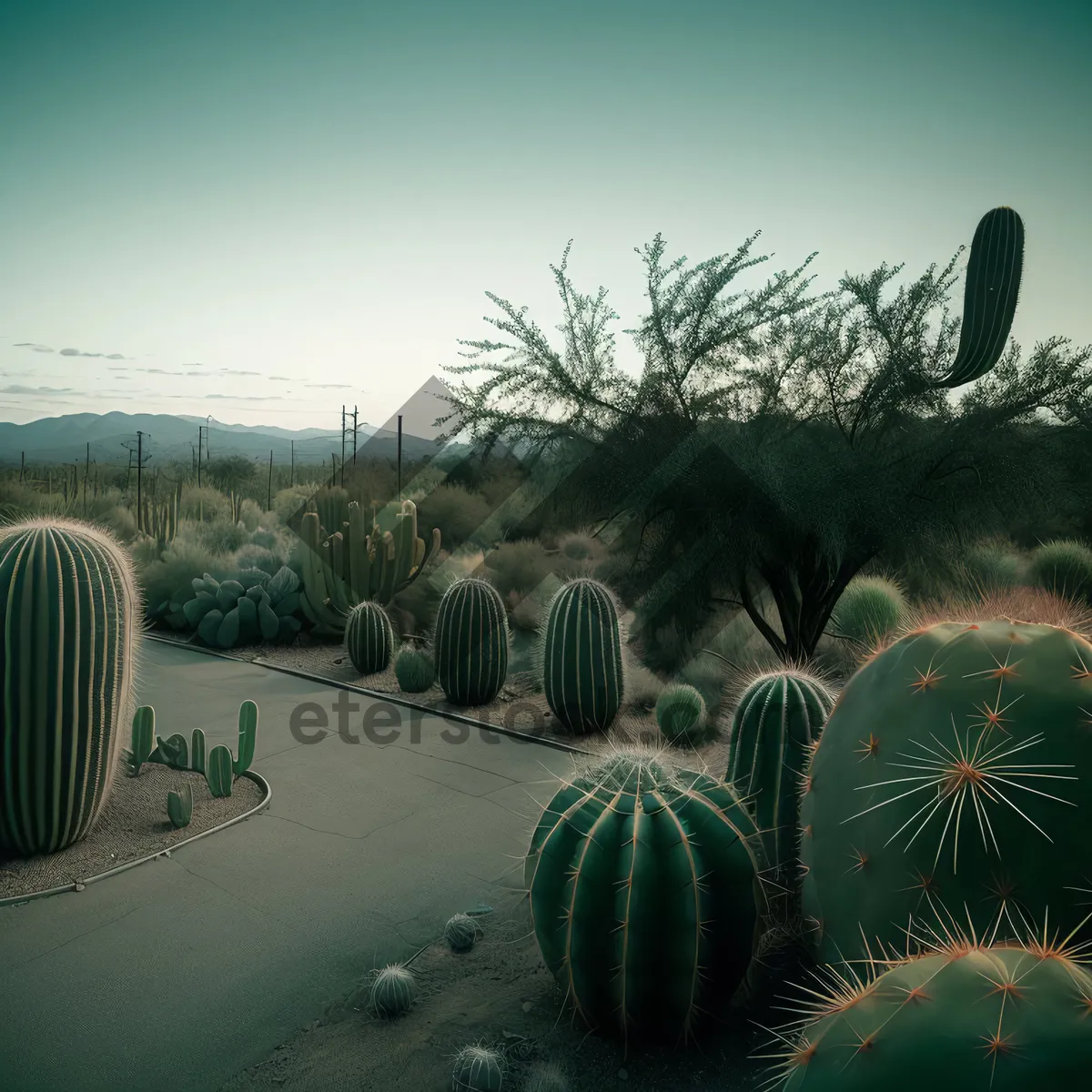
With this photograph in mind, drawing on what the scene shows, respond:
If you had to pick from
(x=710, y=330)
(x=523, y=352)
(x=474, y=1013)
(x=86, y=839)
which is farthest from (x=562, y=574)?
(x=474, y=1013)

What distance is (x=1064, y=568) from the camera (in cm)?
1070

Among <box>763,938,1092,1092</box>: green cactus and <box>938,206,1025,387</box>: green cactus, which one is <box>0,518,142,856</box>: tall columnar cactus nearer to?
<box>763,938,1092,1092</box>: green cactus

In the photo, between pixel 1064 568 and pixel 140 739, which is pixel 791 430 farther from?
pixel 140 739

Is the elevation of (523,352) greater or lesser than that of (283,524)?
greater

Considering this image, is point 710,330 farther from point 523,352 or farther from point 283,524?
point 283,524

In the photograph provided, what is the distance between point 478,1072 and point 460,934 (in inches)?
38.2

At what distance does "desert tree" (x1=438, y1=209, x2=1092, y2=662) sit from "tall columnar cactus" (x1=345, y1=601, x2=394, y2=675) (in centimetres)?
283

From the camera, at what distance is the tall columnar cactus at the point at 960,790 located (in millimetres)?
1870

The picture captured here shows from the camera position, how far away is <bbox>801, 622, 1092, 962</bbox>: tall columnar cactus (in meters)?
1.87

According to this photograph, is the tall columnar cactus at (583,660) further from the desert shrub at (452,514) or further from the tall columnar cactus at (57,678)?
the desert shrub at (452,514)

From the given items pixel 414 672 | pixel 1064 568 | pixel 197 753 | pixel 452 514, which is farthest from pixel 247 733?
pixel 452 514

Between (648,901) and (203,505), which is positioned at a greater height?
(203,505)

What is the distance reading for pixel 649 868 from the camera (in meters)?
2.65

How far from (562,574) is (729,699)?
4789mm
